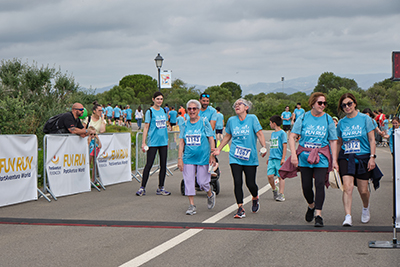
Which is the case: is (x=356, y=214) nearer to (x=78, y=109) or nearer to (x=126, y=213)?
(x=126, y=213)

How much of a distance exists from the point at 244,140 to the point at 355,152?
1605mm

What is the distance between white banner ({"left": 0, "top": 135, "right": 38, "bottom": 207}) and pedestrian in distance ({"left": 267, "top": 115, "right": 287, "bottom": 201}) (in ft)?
14.7

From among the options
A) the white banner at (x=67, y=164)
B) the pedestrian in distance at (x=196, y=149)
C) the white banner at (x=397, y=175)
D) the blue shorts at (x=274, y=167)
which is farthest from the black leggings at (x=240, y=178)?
the white banner at (x=67, y=164)

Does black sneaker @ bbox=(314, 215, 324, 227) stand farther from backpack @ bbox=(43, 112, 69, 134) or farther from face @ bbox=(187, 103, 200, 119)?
backpack @ bbox=(43, 112, 69, 134)

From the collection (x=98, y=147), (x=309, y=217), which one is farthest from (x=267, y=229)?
(x=98, y=147)

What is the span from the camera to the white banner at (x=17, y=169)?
28.7ft

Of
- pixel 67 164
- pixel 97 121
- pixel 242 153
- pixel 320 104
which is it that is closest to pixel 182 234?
pixel 242 153

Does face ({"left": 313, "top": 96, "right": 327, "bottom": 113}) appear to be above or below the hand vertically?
above

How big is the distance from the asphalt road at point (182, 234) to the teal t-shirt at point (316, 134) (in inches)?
35.4

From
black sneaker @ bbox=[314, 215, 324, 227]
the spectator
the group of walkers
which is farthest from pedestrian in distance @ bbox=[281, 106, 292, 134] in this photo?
black sneaker @ bbox=[314, 215, 324, 227]

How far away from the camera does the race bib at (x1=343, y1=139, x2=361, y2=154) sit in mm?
6949

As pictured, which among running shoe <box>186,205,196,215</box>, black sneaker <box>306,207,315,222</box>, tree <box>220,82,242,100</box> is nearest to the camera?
black sneaker <box>306,207,315,222</box>

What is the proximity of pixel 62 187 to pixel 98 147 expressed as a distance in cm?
173

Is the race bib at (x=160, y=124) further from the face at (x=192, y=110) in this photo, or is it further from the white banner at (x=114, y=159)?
the face at (x=192, y=110)
